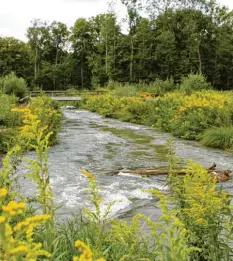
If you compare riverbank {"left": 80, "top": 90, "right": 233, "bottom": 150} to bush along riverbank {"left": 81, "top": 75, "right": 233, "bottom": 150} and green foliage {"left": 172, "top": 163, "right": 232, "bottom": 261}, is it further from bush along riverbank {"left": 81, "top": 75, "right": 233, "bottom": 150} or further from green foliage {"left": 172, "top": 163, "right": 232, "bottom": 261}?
green foliage {"left": 172, "top": 163, "right": 232, "bottom": 261}

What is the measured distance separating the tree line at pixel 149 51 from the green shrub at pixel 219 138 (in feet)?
101

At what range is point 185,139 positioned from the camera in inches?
551

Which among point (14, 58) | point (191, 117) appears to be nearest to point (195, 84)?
point (191, 117)

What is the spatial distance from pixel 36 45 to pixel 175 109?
1424 inches

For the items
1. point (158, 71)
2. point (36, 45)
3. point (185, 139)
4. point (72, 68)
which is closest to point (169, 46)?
point (158, 71)

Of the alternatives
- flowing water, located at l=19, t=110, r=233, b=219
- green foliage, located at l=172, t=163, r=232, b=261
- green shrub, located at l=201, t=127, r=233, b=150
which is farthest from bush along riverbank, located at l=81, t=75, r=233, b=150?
green foliage, located at l=172, t=163, r=232, b=261

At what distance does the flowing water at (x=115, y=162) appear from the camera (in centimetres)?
636

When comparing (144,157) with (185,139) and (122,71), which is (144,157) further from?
(122,71)

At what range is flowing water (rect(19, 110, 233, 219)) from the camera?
20.9 ft

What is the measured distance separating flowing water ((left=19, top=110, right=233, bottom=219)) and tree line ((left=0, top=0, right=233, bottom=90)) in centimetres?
2945

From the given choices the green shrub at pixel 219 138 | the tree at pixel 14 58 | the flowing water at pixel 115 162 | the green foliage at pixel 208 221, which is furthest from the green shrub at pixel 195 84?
the green foliage at pixel 208 221

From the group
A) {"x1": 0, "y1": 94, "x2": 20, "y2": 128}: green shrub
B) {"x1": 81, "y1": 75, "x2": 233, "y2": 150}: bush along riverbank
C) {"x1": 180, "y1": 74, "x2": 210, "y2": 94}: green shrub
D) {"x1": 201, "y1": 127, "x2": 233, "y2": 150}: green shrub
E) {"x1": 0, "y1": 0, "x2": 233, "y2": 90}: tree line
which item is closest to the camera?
{"x1": 0, "y1": 94, "x2": 20, "y2": 128}: green shrub

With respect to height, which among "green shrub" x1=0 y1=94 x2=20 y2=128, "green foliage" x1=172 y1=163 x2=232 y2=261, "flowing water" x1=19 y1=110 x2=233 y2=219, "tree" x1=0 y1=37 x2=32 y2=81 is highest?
"tree" x1=0 y1=37 x2=32 y2=81

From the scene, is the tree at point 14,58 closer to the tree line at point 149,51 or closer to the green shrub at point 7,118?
the tree line at point 149,51
